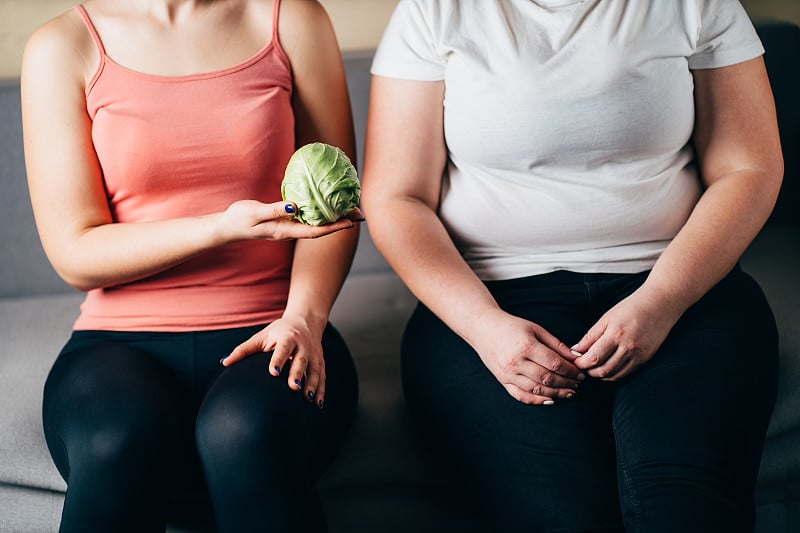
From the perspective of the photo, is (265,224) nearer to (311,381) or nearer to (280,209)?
(280,209)

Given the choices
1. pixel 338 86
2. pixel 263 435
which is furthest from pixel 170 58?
pixel 263 435

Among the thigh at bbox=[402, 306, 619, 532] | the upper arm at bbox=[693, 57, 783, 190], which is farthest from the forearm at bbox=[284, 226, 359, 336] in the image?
the upper arm at bbox=[693, 57, 783, 190]

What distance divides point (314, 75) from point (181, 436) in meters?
0.71

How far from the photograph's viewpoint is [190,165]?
4.60 ft

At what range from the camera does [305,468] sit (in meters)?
1.14

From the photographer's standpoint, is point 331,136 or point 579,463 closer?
point 579,463

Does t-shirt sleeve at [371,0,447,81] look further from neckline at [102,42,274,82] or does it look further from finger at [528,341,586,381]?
finger at [528,341,586,381]

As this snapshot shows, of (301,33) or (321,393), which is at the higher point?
(301,33)

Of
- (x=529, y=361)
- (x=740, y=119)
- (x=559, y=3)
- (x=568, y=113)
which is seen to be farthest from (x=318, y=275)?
(x=740, y=119)

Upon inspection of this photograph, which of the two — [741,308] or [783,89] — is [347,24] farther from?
[741,308]

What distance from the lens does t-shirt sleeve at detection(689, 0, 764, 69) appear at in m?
1.42

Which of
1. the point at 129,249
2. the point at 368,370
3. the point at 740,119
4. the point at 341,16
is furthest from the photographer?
the point at 341,16

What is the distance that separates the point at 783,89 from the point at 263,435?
5.29ft

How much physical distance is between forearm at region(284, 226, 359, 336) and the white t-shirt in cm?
22
